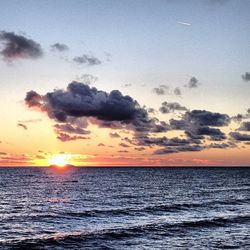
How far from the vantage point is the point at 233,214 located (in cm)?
5903

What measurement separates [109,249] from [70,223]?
1578 cm

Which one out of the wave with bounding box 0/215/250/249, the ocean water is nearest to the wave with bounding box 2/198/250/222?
the ocean water

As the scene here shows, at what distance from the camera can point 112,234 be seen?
43.2m

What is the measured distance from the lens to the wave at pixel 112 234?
38438 mm

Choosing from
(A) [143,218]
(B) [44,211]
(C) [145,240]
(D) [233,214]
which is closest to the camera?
(C) [145,240]

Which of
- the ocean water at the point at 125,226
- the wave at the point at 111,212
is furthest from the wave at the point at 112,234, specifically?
the wave at the point at 111,212

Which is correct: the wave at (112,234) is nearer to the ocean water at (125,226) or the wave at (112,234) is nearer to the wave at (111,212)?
the ocean water at (125,226)

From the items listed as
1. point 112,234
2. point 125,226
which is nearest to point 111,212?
point 125,226

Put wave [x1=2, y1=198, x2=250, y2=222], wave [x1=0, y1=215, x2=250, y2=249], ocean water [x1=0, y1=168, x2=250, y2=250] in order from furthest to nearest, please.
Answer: wave [x1=2, y1=198, x2=250, y2=222]
ocean water [x1=0, y1=168, x2=250, y2=250]
wave [x1=0, y1=215, x2=250, y2=249]

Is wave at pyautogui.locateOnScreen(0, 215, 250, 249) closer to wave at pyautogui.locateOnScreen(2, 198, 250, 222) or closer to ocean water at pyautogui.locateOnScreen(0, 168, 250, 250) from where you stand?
ocean water at pyautogui.locateOnScreen(0, 168, 250, 250)

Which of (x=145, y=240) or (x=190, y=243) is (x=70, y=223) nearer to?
(x=145, y=240)

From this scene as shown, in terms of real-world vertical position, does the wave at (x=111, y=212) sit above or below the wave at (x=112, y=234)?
below

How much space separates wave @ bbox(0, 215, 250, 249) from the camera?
3844cm

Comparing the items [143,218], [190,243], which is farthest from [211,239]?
[143,218]
